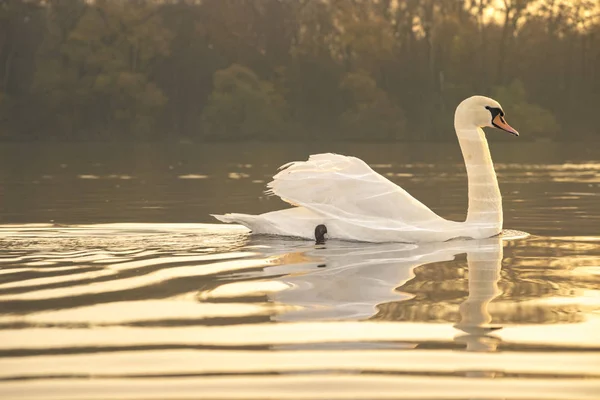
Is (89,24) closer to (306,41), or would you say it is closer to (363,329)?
(306,41)

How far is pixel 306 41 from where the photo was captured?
6944 centimetres

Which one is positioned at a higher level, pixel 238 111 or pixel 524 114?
pixel 238 111

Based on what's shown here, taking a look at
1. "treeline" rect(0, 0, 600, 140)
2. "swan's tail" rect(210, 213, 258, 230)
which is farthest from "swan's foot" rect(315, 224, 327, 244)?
"treeline" rect(0, 0, 600, 140)

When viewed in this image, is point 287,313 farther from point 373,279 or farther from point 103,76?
point 103,76

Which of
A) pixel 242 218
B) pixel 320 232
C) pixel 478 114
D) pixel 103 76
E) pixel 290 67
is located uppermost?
pixel 290 67

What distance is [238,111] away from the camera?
67.8 meters

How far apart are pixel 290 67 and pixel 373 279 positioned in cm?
6211

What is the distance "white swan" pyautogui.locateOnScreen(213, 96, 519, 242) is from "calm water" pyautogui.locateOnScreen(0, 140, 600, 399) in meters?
0.14

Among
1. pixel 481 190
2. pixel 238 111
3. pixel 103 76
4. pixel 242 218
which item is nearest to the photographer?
pixel 242 218

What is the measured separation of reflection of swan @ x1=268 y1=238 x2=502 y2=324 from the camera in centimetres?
725

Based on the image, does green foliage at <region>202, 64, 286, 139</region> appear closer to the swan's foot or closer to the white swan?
the white swan

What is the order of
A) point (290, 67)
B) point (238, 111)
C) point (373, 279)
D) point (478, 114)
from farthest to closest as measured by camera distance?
point (290, 67)
point (238, 111)
point (478, 114)
point (373, 279)

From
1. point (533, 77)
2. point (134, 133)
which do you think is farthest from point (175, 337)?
point (533, 77)

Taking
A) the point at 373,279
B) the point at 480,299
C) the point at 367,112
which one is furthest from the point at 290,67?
the point at 480,299
